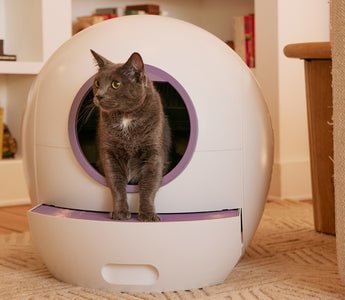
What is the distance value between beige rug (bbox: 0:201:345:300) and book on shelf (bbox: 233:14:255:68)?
48.7 inches

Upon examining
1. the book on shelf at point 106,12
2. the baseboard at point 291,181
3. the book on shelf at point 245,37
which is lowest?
the baseboard at point 291,181

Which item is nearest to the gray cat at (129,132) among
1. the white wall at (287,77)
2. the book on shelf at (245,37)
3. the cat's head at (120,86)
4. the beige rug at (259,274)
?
the cat's head at (120,86)

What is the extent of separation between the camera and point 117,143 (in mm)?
1511

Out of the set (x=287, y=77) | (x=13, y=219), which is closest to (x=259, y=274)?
(x=13, y=219)

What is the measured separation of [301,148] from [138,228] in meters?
1.72

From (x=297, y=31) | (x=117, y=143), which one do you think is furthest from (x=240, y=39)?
(x=117, y=143)

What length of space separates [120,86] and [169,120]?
0.24 metres

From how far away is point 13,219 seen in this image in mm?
2525

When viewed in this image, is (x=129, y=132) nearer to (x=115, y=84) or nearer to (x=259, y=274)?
(x=115, y=84)

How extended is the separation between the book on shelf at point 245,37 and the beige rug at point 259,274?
1.24 metres

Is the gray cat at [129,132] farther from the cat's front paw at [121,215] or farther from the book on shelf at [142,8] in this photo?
the book on shelf at [142,8]

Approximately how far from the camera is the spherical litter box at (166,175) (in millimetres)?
1476

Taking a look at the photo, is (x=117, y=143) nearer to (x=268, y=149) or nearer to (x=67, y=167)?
(x=67, y=167)

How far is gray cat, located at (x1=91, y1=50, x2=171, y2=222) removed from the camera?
144 centimetres
